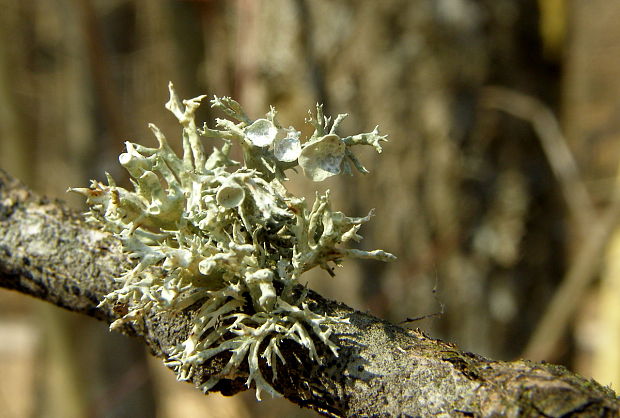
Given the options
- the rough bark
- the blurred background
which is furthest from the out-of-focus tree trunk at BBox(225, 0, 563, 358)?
the rough bark

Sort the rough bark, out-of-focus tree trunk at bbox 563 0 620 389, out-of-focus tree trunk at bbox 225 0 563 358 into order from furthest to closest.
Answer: out-of-focus tree trunk at bbox 563 0 620 389
out-of-focus tree trunk at bbox 225 0 563 358
the rough bark

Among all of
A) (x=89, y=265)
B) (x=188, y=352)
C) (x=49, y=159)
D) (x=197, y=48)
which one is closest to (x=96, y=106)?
(x=197, y=48)

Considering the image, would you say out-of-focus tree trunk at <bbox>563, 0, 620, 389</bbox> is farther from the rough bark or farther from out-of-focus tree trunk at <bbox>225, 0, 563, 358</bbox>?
the rough bark

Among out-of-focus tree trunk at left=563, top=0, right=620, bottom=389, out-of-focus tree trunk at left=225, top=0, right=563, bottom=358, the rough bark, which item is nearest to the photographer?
the rough bark

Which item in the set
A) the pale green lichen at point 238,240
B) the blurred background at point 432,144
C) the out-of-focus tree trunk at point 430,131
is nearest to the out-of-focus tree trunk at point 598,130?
the blurred background at point 432,144

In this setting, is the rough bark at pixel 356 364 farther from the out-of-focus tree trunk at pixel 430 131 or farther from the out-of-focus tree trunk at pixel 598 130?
the out-of-focus tree trunk at pixel 598 130

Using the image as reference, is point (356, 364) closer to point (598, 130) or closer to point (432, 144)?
point (432, 144)

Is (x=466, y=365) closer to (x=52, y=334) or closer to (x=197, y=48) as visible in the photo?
(x=197, y=48)

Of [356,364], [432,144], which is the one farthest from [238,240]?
[432,144]
